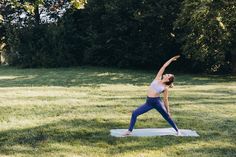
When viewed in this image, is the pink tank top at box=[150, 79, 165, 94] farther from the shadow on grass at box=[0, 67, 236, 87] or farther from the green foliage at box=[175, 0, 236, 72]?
the green foliage at box=[175, 0, 236, 72]

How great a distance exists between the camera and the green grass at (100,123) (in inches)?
416

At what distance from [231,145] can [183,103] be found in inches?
262

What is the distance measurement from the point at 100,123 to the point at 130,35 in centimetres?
2754

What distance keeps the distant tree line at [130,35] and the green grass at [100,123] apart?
12.5 metres

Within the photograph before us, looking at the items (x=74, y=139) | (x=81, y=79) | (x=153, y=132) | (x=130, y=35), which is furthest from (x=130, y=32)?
(x=74, y=139)

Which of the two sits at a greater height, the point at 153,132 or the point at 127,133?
the point at 127,133

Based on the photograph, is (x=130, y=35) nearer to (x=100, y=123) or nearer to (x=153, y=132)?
(x=100, y=123)

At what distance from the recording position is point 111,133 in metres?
12.1

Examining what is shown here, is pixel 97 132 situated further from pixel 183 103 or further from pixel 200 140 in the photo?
pixel 183 103

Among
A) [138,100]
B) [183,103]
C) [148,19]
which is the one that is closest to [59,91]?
[138,100]

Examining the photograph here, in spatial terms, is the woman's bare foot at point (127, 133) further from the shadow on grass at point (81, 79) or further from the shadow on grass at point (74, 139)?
the shadow on grass at point (81, 79)

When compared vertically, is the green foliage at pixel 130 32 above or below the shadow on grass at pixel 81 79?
above

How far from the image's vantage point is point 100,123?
13422 mm

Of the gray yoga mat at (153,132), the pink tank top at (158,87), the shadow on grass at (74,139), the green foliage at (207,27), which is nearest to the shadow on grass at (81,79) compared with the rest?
the green foliage at (207,27)
